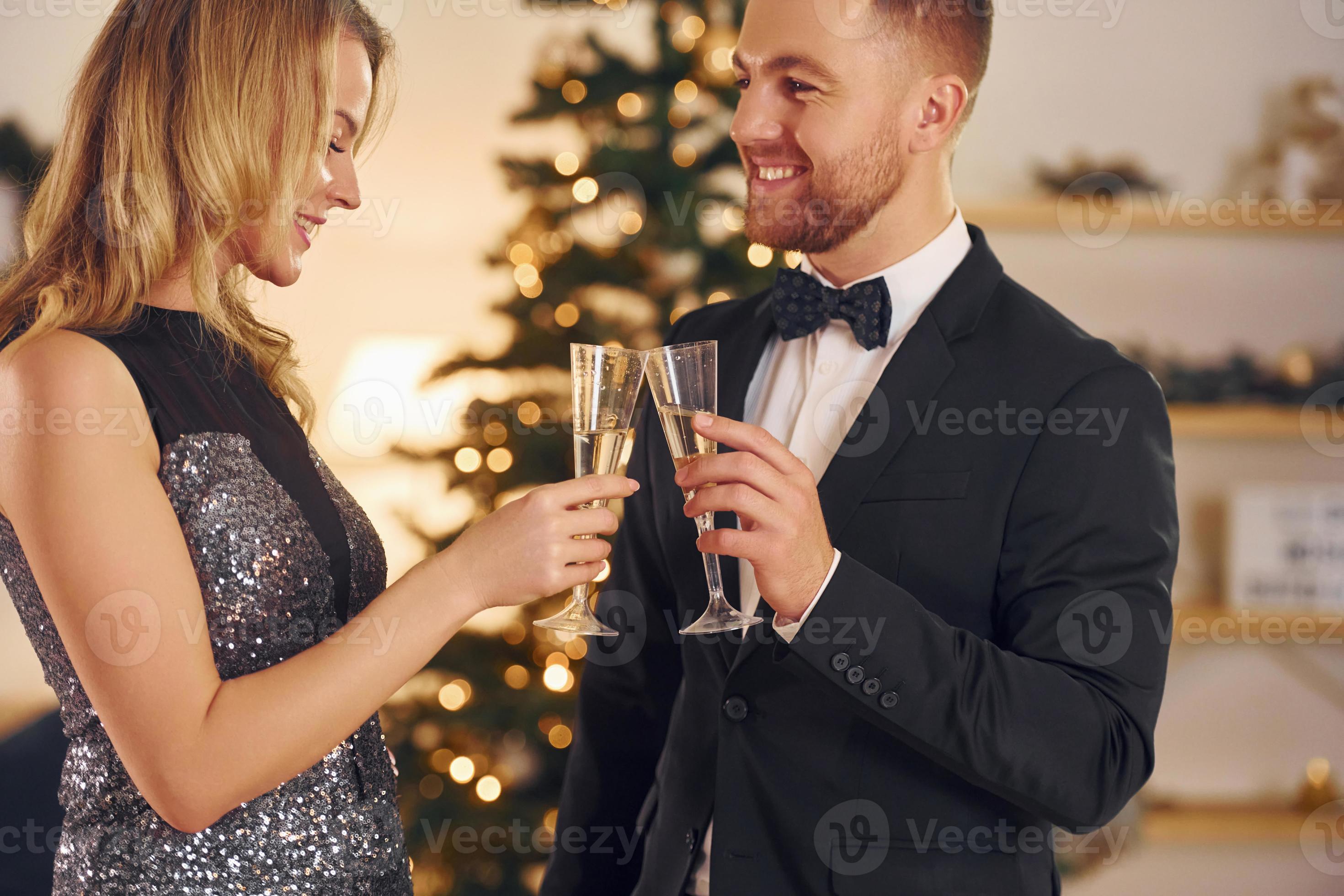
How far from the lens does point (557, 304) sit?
2811mm

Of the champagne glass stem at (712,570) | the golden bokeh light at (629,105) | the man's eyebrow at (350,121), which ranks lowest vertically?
the champagne glass stem at (712,570)

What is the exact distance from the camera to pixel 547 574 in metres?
1.17

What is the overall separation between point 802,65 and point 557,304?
52.5 inches

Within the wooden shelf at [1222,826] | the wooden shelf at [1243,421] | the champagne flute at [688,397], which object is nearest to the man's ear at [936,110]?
the champagne flute at [688,397]

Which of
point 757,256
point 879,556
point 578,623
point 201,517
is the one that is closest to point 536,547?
point 578,623

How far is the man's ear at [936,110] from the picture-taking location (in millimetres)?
1643

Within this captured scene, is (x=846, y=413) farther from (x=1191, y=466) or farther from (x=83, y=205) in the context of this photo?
(x=1191, y=466)

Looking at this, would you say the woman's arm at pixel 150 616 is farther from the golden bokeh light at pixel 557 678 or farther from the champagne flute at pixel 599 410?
the golden bokeh light at pixel 557 678

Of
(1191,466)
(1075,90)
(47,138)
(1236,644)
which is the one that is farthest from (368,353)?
(1236,644)

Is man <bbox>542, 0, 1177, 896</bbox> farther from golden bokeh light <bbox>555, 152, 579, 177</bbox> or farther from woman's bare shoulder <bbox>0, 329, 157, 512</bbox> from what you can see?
golden bokeh light <bbox>555, 152, 579, 177</bbox>

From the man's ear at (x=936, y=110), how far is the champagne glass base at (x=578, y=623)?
3.01 feet

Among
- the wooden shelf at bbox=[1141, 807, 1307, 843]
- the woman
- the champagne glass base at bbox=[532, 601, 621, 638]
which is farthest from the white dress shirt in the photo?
the wooden shelf at bbox=[1141, 807, 1307, 843]

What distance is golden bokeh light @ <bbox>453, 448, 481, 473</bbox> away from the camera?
9.27 feet

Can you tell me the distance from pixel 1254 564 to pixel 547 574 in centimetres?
288
